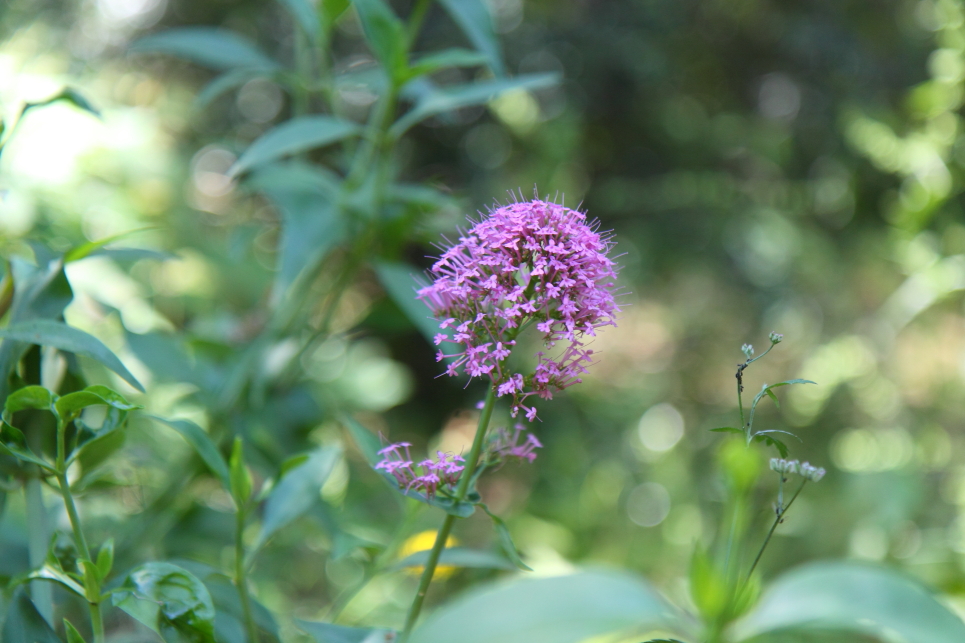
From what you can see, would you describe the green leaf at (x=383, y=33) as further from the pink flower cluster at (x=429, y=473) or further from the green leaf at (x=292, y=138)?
the pink flower cluster at (x=429, y=473)

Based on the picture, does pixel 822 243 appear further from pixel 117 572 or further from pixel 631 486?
pixel 117 572

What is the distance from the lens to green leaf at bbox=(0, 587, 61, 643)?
36cm

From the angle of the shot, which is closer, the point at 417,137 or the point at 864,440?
the point at 864,440

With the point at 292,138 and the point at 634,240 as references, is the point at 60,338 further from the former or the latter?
the point at 634,240

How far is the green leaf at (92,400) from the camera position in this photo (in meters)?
0.33

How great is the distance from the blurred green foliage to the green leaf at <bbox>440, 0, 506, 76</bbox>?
0.95 feet

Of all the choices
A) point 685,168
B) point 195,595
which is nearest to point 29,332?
point 195,595

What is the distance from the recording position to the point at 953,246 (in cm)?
103

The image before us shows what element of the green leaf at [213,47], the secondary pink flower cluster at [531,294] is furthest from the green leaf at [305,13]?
the secondary pink flower cluster at [531,294]

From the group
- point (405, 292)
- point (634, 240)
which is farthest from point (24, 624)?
point (634, 240)

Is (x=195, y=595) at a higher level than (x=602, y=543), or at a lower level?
lower

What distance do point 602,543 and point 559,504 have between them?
0.09m

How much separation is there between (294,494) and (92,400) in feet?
0.47

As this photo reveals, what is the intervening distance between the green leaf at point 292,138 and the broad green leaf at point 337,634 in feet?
1.06
